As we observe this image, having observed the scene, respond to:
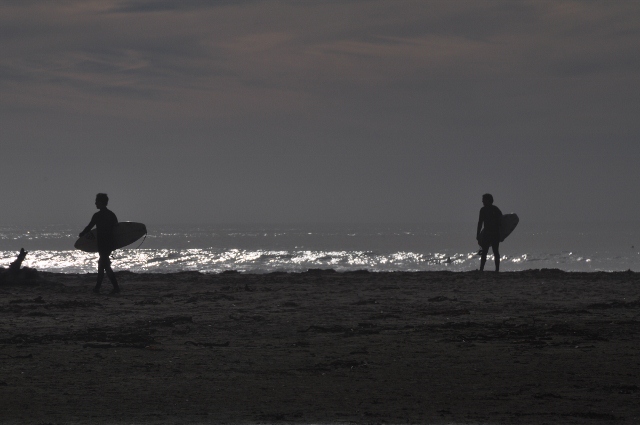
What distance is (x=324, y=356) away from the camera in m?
8.09

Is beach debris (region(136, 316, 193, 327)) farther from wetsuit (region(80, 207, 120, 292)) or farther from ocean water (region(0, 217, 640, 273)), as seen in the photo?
ocean water (region(0, 217, 640, 273))

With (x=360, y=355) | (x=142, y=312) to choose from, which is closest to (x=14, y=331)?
(x=142, y=312)

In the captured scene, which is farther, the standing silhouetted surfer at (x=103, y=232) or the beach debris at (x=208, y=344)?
the standing silhouetted surfer at (x=103, y=232)

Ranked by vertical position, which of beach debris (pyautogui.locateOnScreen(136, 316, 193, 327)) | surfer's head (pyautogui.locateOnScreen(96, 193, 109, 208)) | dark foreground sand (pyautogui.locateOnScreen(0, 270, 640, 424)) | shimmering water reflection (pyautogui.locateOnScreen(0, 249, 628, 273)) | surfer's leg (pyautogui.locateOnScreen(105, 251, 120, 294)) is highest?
surfer's head (pyautogui.locateOnScreen(96, 193, 109, 208))

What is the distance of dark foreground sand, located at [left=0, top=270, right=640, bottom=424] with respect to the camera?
5.96 m

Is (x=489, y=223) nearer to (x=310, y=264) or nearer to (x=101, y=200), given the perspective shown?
(x=101, y=200)

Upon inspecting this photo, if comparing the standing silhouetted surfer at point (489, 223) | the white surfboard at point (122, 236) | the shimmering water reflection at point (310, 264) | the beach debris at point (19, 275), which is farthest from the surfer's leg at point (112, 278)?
the shimmering water reflection at point (310, 264)

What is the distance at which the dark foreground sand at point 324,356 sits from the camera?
19.5 feet

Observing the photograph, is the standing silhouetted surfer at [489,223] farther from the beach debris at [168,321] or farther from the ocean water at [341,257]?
the ocean water at [341,257]

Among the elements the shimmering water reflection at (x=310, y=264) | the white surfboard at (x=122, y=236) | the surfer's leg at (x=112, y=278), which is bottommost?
the shimmering water reflection at (x=310, y=264)

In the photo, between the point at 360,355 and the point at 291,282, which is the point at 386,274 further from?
the point at 360,355

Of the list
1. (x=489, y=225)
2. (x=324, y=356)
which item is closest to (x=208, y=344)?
(x=324, y=356)

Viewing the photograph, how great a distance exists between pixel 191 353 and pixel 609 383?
3.90 m

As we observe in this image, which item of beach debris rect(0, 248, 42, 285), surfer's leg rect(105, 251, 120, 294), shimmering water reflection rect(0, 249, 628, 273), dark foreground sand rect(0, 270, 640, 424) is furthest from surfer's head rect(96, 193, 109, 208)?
shimmering water reflection rect(0, 249, 628, 273)
